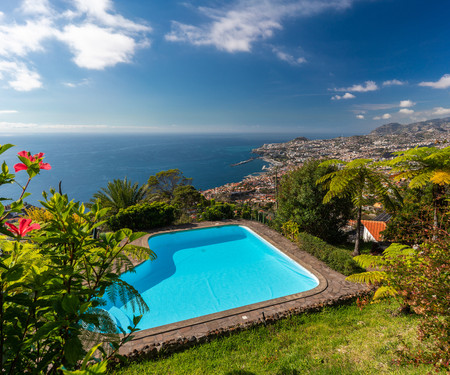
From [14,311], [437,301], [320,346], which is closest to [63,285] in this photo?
[14,311]

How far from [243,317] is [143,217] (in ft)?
26.9

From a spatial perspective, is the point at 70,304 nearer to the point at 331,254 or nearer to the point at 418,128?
the point at 331,254

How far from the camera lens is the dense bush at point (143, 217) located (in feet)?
36.9

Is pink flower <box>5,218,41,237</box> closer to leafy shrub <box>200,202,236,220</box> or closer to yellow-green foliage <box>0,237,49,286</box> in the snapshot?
yellow-green foliage <box>0,237,49,286</box>

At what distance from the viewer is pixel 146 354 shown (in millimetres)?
4180

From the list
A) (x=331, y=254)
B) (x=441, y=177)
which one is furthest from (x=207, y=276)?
(x=441, y=177)

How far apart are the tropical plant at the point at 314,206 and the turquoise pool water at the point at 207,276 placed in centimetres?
210

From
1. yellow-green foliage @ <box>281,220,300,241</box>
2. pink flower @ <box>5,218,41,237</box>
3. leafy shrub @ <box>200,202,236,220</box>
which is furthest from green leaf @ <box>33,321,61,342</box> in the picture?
leafy shrub @ <box>200,202,236,220</box>

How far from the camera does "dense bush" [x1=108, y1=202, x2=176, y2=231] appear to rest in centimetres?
1123

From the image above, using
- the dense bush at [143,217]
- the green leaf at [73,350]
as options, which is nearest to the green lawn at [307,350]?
the green leaf at [73,350]

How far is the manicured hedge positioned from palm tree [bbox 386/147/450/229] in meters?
2.77

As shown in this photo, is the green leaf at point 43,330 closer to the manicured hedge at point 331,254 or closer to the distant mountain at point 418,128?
the manicured hedge at point 331,254

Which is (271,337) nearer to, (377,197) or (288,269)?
(288,269)

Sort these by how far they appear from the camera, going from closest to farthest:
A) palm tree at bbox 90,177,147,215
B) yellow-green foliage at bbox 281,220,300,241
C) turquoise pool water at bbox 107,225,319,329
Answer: turquoise pool water at bbox 107,225,319,329
yellow-green foliage at bbox 281,220,300,241
palm tree at bbox 90,177,147,215
